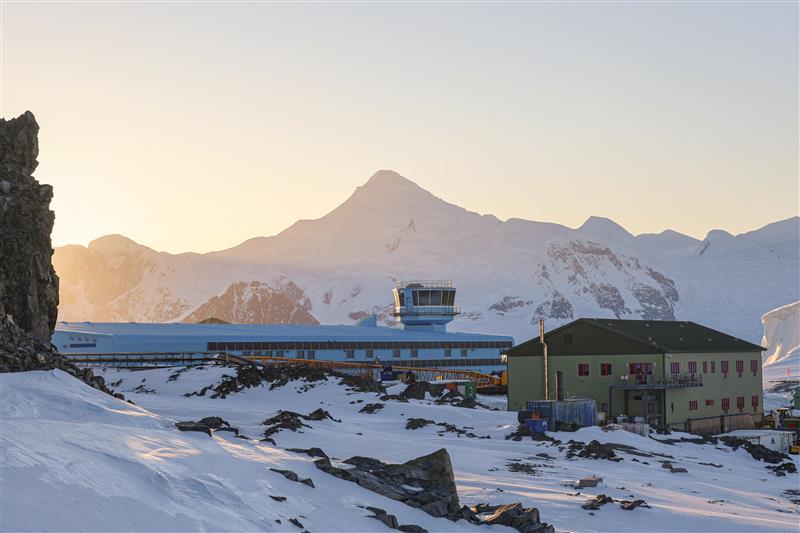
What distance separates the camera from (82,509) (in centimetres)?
1655

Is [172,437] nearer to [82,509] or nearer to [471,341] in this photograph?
[82,509]

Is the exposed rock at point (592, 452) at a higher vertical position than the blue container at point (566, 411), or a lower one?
lower

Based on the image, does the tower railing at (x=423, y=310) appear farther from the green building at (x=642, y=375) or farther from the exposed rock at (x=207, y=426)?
the exposed rock at (x=207, y=426)

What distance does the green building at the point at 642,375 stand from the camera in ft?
217

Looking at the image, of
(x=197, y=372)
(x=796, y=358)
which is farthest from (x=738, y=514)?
(x=796, y=358)

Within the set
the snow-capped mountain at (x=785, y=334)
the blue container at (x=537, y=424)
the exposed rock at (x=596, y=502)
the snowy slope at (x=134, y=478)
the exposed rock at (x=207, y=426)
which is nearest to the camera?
the snowy slope at (x=134, y=478)

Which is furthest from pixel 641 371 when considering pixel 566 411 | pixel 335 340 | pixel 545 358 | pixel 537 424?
pixel 335 340

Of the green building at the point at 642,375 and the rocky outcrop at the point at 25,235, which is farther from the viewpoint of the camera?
the green building at the point at 642,375

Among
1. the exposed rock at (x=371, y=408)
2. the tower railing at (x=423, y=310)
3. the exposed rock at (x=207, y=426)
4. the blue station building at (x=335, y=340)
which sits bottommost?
the exposed rock at (x=371, y=408)

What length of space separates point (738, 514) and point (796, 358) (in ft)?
488

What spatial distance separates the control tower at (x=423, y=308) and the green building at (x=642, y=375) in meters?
62.5

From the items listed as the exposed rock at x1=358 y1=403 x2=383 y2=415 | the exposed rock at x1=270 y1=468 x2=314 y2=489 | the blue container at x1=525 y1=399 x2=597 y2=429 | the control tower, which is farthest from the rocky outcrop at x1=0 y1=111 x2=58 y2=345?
the control tower

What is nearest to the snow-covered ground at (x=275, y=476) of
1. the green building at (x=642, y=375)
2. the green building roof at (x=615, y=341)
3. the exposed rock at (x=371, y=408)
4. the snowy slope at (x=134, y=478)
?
the snowy slope at (x=134, y=478)

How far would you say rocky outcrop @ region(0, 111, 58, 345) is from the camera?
4219 centimetres
